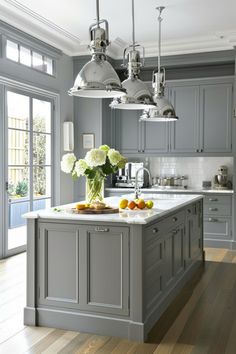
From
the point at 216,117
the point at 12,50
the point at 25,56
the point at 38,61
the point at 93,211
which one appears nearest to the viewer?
the point at 93,211

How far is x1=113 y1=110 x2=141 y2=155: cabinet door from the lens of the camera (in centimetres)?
723

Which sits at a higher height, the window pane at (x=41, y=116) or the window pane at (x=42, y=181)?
the window pane at (x=41, y=116)

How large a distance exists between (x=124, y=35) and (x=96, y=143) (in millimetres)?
1729

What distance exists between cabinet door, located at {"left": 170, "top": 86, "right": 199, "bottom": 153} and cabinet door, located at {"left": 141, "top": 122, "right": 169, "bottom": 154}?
0.15 meters

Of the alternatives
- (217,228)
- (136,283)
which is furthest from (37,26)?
(136,283)

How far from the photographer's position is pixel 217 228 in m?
6.60

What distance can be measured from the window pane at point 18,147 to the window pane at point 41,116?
0.35 metres

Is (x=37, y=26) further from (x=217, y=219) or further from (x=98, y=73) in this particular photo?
(x=217, y=219)

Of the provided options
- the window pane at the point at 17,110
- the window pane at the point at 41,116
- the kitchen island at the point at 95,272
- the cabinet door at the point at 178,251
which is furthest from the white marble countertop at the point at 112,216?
the window pane at the point at 41,116

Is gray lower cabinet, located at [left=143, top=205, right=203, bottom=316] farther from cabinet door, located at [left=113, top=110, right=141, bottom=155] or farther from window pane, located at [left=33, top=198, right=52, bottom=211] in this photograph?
window pane, located at [left=33, top=198, right=52, bottom=211]


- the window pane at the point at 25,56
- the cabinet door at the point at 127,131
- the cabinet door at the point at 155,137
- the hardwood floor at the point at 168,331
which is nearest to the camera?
the hardwood floor at the point at 168,331

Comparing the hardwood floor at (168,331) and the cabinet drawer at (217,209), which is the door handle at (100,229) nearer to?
the hardwood floor at (168,331)

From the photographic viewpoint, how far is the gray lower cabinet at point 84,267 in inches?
129

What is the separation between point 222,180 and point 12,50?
3.64 meters
